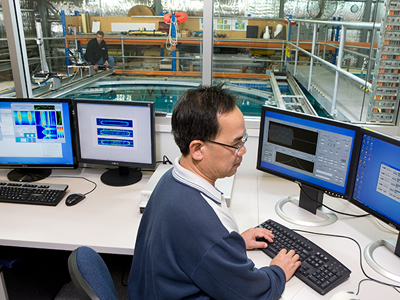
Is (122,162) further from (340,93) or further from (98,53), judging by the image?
(340,93)

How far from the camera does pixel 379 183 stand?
125 centimetres

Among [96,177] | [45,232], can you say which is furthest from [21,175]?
[45,232]

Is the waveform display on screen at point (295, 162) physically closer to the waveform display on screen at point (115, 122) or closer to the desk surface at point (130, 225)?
the desk surface at point (130, 225)

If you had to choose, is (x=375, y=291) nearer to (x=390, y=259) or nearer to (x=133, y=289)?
(x=390, y=259)

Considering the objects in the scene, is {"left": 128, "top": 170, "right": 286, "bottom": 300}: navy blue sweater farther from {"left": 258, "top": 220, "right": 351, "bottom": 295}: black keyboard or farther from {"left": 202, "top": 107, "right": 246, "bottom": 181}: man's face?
{"left": 258, "top": 220, "right": 351, "bottom": 295}: black keyboard

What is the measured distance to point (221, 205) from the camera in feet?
3.26

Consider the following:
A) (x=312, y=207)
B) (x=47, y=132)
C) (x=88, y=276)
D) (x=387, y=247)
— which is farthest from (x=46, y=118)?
(x=387, y=247)

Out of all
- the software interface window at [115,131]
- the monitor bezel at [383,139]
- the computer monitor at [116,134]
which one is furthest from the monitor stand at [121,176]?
the monitor bezel at [383,139]

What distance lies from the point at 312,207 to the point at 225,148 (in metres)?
0.77

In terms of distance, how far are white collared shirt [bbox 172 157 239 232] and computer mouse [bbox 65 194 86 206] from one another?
2.82 ft

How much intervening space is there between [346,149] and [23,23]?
2160mm

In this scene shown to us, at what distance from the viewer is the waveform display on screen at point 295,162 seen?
1.50 metres

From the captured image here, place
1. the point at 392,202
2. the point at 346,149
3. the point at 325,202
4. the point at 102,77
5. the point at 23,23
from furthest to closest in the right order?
the point at 102,77 < the point at 23,23 < the point at 325,202 < the point at 346,149 < the point at 392,202

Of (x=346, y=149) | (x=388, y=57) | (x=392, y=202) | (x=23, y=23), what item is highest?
(x=23, y=23)
